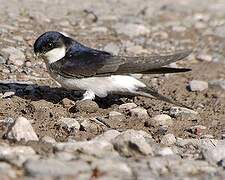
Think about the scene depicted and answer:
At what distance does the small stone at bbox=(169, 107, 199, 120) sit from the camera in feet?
17.2

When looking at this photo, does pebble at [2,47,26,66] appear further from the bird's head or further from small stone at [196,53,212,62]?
small stone at [196,53,212,62]

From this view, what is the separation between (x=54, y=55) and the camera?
5.23 metres

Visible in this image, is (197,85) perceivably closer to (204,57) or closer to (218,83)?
(218,83)

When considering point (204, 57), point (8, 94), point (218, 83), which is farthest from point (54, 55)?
point (204, 57)

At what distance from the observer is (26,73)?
594cm

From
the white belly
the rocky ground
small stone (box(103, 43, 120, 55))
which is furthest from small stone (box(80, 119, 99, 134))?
small stone (box(103, 43, 120, 55))

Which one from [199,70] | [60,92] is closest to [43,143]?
[60,92]

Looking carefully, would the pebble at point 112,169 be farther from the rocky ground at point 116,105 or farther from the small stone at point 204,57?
the small stone at point 204,57

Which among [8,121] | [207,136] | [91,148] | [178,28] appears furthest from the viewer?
[178,28]

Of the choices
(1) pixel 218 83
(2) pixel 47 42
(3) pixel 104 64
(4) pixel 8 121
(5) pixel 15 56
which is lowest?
(1) pixel 218 83

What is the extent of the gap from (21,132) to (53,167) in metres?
0.69

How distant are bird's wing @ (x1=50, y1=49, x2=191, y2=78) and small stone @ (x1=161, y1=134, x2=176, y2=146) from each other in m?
0.69

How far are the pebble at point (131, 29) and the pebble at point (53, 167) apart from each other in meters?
4.45

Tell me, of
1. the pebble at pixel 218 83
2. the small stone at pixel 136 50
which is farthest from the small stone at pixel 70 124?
the small stone at pixel 136 50
